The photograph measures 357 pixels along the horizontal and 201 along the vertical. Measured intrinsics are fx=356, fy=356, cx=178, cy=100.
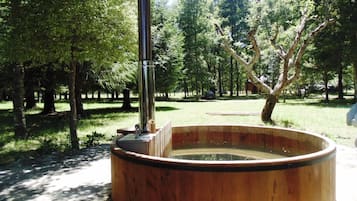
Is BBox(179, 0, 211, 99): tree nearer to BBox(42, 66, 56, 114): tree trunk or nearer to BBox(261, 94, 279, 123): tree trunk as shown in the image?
BBox(42, 66, 56, 114): tree trunk

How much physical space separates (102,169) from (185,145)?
1565mm

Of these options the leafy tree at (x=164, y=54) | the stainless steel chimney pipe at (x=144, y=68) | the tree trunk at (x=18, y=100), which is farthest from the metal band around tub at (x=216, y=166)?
the leafy tree at (x=164, y=54)

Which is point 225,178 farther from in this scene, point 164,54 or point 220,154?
point 164,54

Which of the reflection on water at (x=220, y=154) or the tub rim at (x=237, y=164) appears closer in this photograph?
the tub rim at (x=237, y=164)

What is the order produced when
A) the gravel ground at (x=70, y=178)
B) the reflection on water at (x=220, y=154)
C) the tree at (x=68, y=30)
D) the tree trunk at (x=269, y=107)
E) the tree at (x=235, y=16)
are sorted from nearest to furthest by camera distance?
the gravel ground at (x=70, y=178) < the reflection on water at (x=220, y=154) < the tree at (x=68, y=30) < the tree trunk at (x=269, y=107) < the tree at (x=235, y=16)

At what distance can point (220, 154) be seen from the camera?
600 cm

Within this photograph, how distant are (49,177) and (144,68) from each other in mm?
2689

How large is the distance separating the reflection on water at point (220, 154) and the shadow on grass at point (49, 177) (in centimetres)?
135

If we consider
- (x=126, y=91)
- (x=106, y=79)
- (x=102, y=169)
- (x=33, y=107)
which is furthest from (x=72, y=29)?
(x=33, y=107)

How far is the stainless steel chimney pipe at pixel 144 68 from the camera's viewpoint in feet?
15.1

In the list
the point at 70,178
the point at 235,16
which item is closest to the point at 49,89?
the point at 70,178

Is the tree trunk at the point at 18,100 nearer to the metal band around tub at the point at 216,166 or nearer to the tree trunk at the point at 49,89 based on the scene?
the tree trunk at the point at 49,89

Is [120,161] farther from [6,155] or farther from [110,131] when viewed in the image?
[110,131]

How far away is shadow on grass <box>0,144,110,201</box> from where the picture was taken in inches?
195
